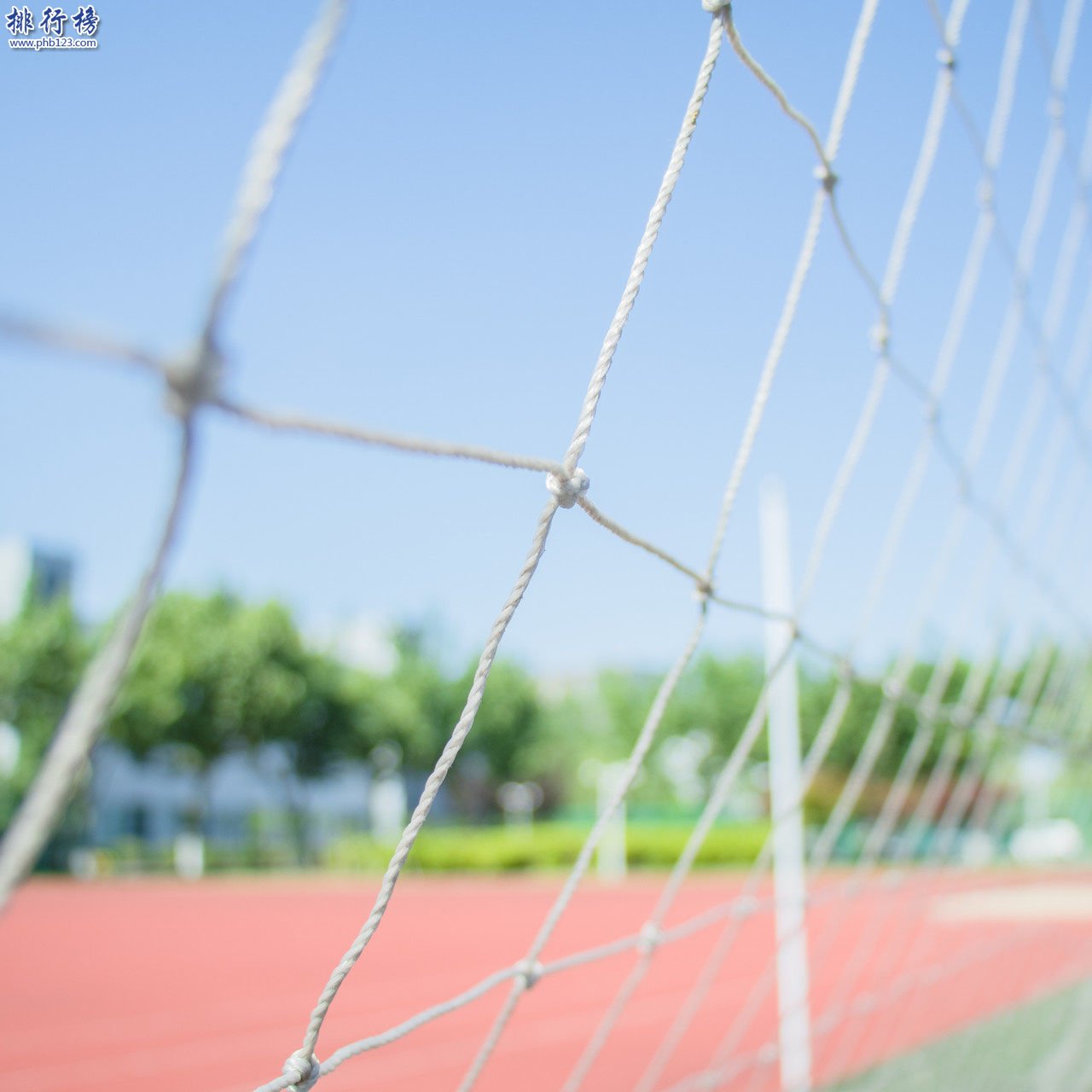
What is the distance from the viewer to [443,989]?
5.42 m

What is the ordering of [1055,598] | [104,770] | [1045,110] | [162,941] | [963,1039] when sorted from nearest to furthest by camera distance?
[1045,110] < [1055,598] < [963,1039] < [162,941] < [104,770]

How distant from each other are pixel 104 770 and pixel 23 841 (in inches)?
814

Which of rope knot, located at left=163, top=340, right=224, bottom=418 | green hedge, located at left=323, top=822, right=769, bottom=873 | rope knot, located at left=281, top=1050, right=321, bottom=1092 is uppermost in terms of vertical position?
rope knot, located at left=163, top=340, right=224, bottom=418

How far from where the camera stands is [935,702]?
1.46 metres

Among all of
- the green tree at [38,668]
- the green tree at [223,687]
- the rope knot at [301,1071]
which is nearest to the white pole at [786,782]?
the rope knot at [301,1071]

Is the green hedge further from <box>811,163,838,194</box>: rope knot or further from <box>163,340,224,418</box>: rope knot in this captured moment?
<box>163,340,224,418</box>: rope knot

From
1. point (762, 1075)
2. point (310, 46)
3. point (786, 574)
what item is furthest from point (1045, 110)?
point (762, 1075)

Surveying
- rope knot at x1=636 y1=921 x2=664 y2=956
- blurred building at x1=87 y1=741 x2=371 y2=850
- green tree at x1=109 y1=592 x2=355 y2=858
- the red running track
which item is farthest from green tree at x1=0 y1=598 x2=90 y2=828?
rope knot at x1=636 y1=921 x2=664 y2=956

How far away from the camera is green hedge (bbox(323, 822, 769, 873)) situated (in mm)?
16422

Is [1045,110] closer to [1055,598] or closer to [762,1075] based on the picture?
[1055,598]

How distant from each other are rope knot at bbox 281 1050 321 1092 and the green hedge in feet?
53.3

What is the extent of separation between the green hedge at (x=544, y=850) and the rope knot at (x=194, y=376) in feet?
54.2

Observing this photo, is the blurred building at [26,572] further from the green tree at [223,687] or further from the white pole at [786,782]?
the white pole at [786,782]

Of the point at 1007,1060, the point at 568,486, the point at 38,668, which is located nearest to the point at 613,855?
the point at 38,668
